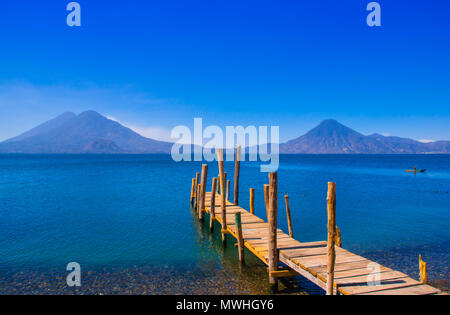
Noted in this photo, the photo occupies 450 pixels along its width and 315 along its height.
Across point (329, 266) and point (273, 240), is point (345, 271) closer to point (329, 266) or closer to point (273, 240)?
point (329, 266)

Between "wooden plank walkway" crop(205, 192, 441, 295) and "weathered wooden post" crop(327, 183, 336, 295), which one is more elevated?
"weathered wooden post" crop(327, 183, 336, 295)

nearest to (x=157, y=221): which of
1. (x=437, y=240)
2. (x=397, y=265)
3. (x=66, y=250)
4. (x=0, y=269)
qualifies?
(x=66, y=250)

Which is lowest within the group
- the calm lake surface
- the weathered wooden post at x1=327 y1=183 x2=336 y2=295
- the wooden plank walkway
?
the calm lake surface

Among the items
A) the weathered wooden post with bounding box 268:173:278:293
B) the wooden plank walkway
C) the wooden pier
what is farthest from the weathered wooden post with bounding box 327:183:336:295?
the weathered wooden post with bounding box 268:173:278:293

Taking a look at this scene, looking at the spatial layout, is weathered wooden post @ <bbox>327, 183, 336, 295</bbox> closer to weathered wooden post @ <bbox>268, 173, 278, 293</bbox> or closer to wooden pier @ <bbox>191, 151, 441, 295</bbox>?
wooden pier @ <bbox>191, 151, 441, 295</bbox>

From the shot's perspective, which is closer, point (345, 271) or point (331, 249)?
point (331, 249)

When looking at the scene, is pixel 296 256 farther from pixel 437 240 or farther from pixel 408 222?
pixel 408 222

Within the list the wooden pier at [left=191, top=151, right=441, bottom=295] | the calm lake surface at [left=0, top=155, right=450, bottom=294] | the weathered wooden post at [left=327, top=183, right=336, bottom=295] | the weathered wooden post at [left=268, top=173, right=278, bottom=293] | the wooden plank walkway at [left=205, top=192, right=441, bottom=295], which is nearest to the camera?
the wooden plank walkway at [left=205, top=192, right=441, bottom=295]

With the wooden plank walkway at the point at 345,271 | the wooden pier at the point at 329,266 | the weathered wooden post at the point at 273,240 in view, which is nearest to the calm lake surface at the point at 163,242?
the weathered wooden post at the point at 273,240

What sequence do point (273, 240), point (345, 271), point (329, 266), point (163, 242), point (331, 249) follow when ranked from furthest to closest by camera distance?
point (163, 242) → point (273, 240) → point (345, 271) → point (331, 249) → point (329, 266)

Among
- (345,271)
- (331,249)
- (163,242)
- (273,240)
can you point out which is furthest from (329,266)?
(163,242)

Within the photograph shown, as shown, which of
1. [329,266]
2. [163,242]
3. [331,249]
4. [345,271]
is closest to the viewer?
[329,266]

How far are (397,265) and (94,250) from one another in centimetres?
1443
